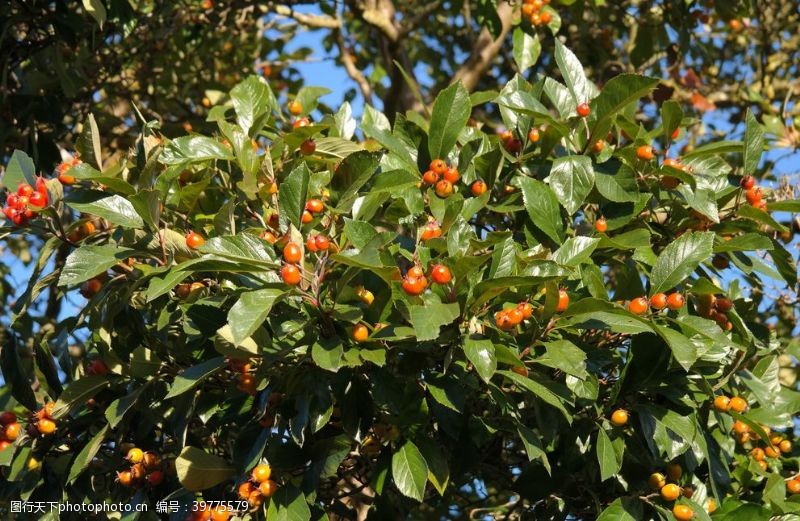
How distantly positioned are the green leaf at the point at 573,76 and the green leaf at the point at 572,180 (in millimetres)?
220

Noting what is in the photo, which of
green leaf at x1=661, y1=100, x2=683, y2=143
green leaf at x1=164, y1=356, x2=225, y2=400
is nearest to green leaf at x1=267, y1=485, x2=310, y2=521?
green leaf at x1=164, y1=356, x2=225, y2=400

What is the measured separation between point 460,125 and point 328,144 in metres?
0.34

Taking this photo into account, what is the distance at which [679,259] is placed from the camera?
1830mm

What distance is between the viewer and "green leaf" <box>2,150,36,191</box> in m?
1.97

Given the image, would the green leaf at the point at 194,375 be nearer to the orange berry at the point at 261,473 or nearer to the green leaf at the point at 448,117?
the orange berry at the point at 261,473

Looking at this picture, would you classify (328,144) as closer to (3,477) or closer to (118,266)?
(118,266)

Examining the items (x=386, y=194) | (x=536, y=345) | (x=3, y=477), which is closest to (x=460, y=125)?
(x=386, y=194)

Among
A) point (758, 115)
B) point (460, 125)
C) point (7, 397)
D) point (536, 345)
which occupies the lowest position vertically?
point (536, 345)

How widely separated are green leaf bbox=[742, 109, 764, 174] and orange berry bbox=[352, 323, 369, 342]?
38.3 inches

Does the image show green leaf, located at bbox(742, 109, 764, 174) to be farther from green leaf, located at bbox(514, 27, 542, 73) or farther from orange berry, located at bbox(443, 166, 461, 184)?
green leaf, located at bbox(514, 27, 542, 73)

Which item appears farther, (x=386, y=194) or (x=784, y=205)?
(x=784, y=205)

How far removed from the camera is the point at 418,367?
5.89 feet

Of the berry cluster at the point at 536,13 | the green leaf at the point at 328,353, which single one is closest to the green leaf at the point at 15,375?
the green leaf at the point at 328,353

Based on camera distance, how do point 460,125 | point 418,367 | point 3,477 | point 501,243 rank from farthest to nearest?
point 3,477 → point 460,125 → point 418,367 → point 501,243
